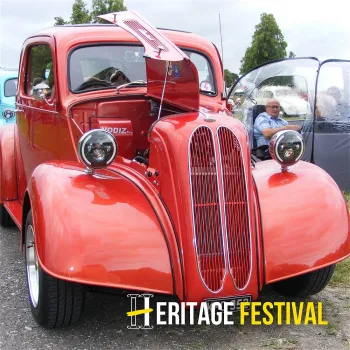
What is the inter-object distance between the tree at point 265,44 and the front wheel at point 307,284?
2880 centimetres

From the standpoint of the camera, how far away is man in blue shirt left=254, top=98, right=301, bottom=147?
23.1ft

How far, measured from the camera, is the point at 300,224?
3234 millimetres

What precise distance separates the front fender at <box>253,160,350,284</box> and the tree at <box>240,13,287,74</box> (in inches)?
1139

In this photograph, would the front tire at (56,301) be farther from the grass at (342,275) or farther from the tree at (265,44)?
the tree at (265,44)

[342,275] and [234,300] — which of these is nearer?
[234,300]

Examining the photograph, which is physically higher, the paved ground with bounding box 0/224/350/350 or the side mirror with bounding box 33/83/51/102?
the side mirror with bounding box 33/83/51/102

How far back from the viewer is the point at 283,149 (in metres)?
3.61

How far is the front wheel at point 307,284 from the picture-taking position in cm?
352

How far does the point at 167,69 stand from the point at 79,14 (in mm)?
19939

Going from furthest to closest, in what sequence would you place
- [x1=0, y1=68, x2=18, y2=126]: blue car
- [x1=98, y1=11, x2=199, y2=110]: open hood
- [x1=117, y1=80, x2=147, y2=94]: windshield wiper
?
[x1=0, y1=68, x2=18, y2=126]: blue car
[x1=117, y1=80, x2=147, y2=94]: windshield wiper
[x1=98, y1=11, x2=199, y2=110]: open hood

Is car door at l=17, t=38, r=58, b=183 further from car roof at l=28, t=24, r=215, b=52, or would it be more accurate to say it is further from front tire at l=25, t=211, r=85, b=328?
front tire at l=25, t=211, r=85, b=328

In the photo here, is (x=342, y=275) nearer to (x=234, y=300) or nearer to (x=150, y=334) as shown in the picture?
(x=234, y=300)

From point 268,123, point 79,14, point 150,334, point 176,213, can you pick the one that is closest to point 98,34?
point 176,213

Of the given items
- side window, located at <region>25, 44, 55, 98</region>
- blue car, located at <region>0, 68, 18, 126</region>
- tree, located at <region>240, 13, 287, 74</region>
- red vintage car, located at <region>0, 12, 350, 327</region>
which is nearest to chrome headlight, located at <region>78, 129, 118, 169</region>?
red vintage car, located at <region>0, 12, 350, 327</region>
